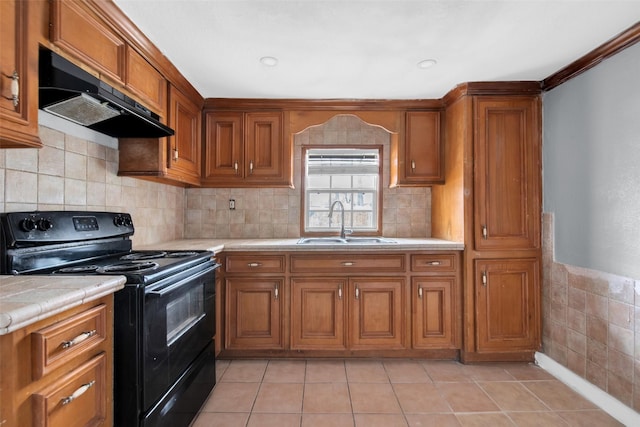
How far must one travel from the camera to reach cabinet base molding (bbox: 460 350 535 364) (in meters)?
2.35

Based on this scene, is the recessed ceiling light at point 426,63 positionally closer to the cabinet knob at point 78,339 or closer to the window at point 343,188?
the window at point 343,188

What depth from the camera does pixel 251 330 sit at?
7.83 feet

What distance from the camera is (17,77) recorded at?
105 cm

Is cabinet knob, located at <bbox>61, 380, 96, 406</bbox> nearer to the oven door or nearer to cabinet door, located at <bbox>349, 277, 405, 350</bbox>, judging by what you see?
the oven door

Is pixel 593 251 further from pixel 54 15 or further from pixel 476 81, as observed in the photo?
pixel 54 15

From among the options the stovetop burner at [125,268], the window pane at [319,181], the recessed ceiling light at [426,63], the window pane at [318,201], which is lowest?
the stovetop burner at [125,268]

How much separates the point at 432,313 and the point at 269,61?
2175 millimetres

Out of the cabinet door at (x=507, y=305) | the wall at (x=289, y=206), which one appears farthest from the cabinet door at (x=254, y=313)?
the cabinet door at (x=507, y=305)

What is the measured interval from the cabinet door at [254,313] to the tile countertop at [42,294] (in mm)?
1254

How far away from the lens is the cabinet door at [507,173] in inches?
91.7

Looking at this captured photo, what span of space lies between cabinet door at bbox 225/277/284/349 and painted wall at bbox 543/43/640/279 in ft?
6.76

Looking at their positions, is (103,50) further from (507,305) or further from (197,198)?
(507,305)

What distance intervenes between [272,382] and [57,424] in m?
1.37

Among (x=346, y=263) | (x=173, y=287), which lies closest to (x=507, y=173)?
(x=346, y=263)
